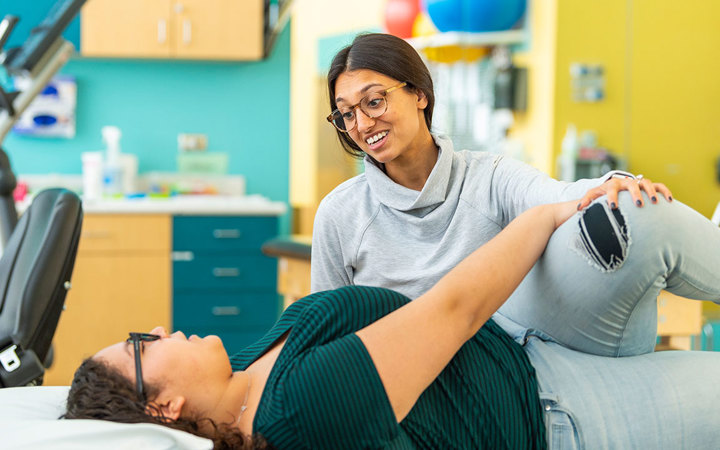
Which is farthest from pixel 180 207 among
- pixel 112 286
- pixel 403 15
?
pixel 403 15

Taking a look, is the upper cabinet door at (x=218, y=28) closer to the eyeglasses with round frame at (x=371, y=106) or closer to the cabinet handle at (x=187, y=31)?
the cabinet handle at (x=187, y=31)

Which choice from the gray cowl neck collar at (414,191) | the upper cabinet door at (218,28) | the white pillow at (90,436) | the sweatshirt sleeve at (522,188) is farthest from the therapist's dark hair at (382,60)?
the upper cabinet door at (218,28)

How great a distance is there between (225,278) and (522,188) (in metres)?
2.71

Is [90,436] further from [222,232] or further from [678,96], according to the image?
[678,96]

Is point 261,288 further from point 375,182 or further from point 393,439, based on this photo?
point 393,439

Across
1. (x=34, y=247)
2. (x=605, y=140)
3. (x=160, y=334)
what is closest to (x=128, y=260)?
(x=34, y=247)

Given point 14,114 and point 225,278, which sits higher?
point 14,114

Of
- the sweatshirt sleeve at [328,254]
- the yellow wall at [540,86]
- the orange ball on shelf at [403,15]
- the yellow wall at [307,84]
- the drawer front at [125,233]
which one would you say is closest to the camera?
the sweatshirt sleeve at [328,254]

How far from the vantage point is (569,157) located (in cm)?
405

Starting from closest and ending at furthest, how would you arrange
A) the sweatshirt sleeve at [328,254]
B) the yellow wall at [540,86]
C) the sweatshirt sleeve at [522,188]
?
1. the sweatshirt sleeve at [522,188]
2. the sweatshirt sleeve at [328,254]
3. the yellow wall at [540,86]

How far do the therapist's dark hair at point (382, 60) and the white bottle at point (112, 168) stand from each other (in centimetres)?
286

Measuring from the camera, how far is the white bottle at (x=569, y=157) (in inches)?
159

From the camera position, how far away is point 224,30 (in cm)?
433

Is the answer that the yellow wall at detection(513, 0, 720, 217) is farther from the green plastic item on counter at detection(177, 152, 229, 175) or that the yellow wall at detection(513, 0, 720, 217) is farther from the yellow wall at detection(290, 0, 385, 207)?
the green plastic item on counter at detection(177, 152, 229, 175)
